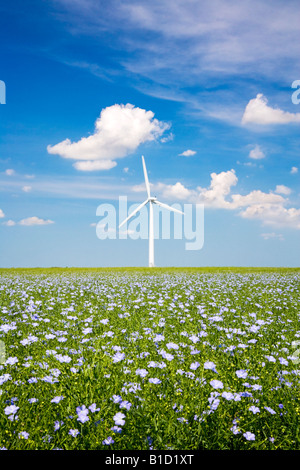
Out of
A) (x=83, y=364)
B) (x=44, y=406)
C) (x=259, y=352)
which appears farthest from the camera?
(x=259, y=352)

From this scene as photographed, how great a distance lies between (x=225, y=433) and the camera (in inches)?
132

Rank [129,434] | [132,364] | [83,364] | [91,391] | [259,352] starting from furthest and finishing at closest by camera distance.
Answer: [259,352] → [132,364] → [83,364] → [91,391] → [129,434]

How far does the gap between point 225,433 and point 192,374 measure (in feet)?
3.12

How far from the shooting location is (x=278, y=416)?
148 inches

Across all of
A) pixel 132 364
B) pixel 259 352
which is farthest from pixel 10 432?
pixel 259 352

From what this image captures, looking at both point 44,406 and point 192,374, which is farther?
point 192,374

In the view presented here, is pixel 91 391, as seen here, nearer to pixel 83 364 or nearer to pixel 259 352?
pixel 83 364

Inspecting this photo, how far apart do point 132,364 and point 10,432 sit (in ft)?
5.86

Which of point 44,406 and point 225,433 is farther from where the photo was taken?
point 44,406
